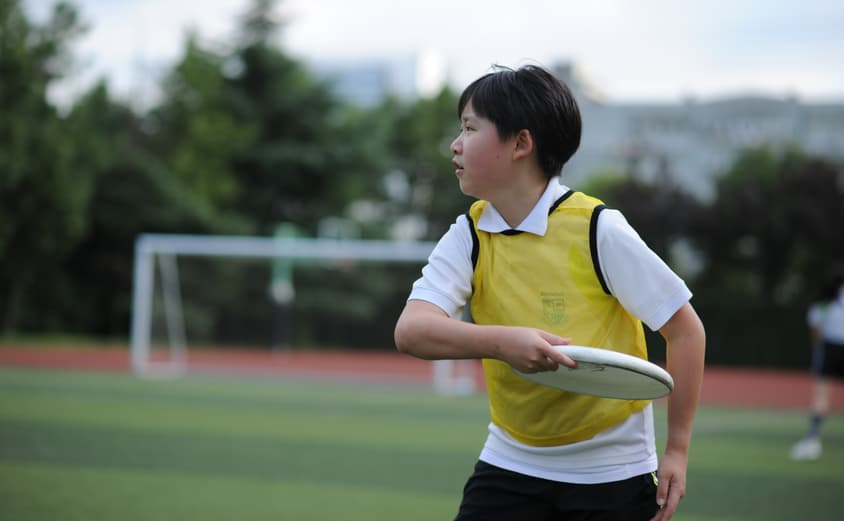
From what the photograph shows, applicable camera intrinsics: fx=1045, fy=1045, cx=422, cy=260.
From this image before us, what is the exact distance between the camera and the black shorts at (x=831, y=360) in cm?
1041

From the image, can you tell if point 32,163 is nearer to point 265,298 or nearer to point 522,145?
point 265,298

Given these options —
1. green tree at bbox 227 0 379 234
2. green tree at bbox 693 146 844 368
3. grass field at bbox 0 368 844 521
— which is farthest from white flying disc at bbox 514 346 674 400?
green tree at bbox 227 0 379 234

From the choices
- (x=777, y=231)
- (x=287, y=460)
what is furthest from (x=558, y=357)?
(x=777, y=231)

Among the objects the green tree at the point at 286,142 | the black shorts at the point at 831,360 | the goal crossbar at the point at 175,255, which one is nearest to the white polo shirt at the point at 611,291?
the black shorts at the point at 831,360

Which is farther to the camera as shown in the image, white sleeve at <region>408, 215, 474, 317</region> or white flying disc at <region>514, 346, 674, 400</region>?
white sleeve at <region>408, 215, 474, 317</region>

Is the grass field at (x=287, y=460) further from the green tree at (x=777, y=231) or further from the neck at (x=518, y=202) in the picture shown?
the green tree at (x=777, y=231)

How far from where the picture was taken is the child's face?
8.30ft

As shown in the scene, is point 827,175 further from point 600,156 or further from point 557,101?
point 557,101

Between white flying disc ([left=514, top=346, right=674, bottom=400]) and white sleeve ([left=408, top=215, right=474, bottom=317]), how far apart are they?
270mm

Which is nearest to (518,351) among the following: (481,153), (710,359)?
(481,153)

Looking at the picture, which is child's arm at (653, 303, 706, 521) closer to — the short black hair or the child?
the child

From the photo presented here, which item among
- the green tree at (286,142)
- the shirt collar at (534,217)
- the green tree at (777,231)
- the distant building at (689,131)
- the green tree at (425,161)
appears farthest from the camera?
the distant building at (689,131)

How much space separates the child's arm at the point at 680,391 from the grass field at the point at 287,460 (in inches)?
161

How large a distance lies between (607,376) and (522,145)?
0.62m
